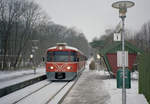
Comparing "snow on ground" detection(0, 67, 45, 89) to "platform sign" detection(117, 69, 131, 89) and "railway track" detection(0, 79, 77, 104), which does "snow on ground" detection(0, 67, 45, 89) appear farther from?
"platform sign" detection(117, 69, 131, 89)

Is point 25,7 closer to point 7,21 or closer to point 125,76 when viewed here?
point 7,21

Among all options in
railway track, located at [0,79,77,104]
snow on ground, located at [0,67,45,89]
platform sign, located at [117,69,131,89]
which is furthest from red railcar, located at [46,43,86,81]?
platform sign, located at [117,69,131,89]

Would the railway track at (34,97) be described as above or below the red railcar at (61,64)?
below

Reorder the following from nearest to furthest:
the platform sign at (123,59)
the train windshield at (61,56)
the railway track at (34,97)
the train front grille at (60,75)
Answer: the platform sign at (123,59) < the railway track at (34,97) < the train front grille at (60,75) < the train windshield at (61,56)

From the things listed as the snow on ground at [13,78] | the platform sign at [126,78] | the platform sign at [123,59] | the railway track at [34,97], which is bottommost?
the railway track at [34,97]

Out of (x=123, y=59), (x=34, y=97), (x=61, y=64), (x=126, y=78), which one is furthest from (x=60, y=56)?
(x=123, y=59)

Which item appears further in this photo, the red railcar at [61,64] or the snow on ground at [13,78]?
the red railcar at [61,64]

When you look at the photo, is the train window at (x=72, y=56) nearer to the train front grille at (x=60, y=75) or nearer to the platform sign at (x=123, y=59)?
the train front grille at (x=60, y=75)

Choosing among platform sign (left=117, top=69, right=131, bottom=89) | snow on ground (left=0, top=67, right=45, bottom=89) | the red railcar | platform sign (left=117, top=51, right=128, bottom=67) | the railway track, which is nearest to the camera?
platform sign (left=117, top=51, right=128, bottom=67)

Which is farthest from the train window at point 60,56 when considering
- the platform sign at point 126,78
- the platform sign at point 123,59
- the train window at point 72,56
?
the platform sign at point 123,59

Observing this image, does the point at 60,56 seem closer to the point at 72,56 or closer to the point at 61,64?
the point at 61,64

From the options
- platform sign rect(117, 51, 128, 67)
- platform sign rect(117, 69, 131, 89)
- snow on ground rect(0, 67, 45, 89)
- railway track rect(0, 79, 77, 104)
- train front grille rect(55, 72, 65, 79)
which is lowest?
railway track rect(0, 79, 77, 104)

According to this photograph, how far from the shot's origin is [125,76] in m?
6.94

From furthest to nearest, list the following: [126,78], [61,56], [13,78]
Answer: [13,78] → [61,56] → [126,78]
